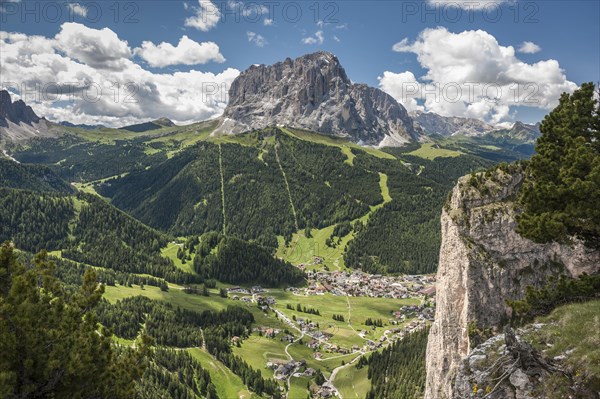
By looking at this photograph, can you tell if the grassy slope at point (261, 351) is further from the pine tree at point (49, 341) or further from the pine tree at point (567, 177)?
the pine tree at point (567, 177)

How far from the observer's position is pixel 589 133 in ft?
96.9

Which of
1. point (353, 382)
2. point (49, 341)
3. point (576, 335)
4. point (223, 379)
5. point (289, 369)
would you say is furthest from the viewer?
point (289, 369)

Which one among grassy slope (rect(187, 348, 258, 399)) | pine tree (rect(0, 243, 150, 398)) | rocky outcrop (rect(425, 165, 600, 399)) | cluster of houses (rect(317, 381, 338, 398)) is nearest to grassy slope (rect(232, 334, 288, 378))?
grassy slope (rect(187, 348, 258, 399))

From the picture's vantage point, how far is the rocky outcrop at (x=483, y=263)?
41.8m

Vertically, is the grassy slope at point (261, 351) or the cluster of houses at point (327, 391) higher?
the grassy slope at point (261, 351)

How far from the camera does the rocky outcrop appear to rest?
41812mm

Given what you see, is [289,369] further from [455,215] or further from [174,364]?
[455,215]

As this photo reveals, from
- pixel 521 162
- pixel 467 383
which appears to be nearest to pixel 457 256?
pixel 521 162

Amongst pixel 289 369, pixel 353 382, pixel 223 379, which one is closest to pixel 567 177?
pixel 353 382

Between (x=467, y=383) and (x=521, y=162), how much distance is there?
36363 mm

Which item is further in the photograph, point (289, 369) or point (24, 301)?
point (289, 369)

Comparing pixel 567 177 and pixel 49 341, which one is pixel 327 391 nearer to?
pixel 567 177

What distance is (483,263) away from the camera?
144 feet

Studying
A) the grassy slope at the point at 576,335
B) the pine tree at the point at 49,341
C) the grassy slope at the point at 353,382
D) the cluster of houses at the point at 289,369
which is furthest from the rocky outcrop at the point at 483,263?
the cluster of houses at the point at 289,369
